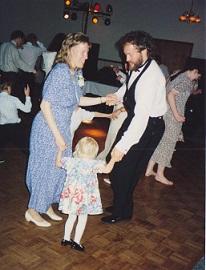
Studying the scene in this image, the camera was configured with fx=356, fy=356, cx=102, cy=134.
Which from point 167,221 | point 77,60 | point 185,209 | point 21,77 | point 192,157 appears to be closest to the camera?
point 77,60

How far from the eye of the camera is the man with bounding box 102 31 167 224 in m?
2.38

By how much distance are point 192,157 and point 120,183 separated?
294 cm

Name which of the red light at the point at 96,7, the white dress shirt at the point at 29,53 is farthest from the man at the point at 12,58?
the red light at the point at 96,7

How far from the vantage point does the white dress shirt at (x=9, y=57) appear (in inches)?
231

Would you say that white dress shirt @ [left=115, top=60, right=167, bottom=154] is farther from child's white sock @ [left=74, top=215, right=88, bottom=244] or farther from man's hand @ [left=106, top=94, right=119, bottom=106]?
child's white sock @ [left=74, top=215, right=88, bottom=244]

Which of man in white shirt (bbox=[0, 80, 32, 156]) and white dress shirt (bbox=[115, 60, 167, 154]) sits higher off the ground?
white dress shirt (bbox=[115, 60, 167, 154])

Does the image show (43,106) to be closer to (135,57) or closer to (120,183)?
(135,57)

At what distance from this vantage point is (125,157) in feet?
9.13

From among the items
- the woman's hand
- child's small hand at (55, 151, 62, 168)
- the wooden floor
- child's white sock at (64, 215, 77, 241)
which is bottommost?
the wooden floor

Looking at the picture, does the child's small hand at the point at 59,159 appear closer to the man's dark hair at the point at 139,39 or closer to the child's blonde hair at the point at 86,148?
the child's blonde hair at the point at 86,148

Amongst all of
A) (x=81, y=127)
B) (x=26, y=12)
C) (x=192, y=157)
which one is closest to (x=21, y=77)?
(x=81, y=127)

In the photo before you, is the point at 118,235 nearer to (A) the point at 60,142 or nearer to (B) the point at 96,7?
(A) the point at 60,142

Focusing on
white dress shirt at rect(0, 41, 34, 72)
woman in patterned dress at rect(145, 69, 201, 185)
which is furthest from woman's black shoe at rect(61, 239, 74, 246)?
white dress shirt at rect(0, 41, 34, 72)

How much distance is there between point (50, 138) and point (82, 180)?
1.32 ft
